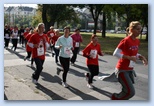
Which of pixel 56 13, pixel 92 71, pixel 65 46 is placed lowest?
pixel 92 71

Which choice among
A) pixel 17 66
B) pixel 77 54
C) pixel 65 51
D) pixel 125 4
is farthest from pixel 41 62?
pixel 125 4

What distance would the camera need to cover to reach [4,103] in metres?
3.65

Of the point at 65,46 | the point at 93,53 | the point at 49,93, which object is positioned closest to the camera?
the point at 49,93

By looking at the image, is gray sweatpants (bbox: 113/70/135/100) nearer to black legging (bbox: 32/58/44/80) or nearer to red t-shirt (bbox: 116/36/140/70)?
red t-shirt (bbox: 116/36/140/70)

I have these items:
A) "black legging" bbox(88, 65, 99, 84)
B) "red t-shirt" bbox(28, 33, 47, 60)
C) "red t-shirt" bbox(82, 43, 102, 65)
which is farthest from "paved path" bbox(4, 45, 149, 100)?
"red t-shirt" bbox(28, 33, 47, 60)

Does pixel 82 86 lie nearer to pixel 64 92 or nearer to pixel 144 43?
pixel 64 92

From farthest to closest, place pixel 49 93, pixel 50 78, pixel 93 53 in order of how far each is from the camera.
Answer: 1. pixel 50 78
2. pixel 93 53
3. pixel 49 93

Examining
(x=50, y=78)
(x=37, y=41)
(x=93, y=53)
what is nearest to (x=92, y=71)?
(x=93, y=53)

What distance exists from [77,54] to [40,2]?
5.48ft

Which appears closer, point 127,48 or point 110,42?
point 127,48

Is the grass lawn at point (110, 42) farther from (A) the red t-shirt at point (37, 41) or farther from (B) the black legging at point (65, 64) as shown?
(A) the red t-shirt at point (37, 41)

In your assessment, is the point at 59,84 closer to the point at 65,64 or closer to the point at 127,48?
the point at 65,64

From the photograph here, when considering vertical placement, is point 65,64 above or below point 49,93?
above

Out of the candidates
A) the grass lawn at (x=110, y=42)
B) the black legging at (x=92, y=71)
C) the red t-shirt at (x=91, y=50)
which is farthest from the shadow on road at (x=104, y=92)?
the grass lawn at (x=110, y=42)
